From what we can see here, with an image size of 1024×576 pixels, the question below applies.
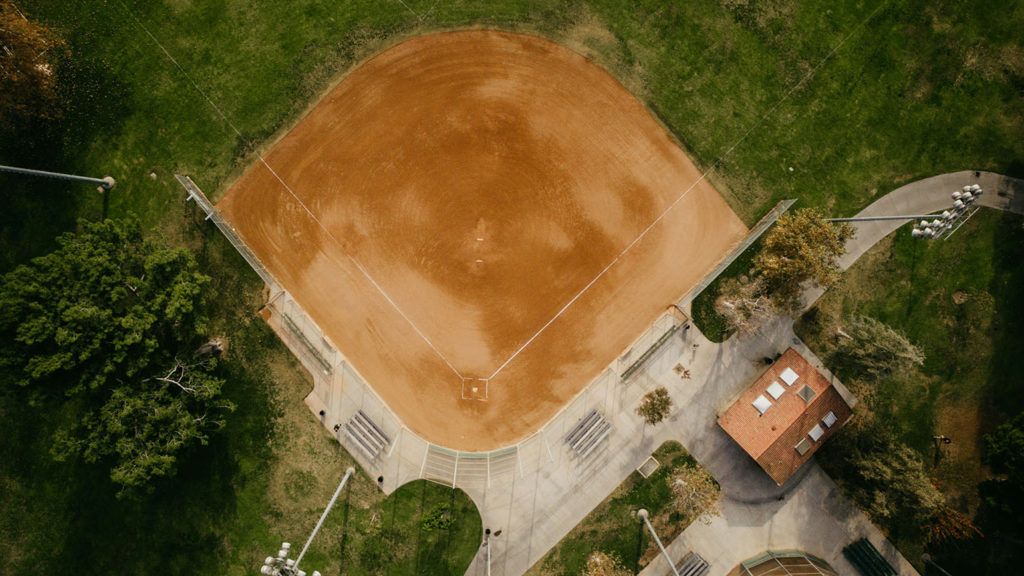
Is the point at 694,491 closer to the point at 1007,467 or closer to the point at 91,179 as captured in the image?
the point at 1007,467

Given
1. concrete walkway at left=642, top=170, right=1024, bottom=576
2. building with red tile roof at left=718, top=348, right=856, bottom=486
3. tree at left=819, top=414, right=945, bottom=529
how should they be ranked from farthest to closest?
concrete walkway at left=642, top=170, right=1024, bottom=576 < building with red tile roof at left=718, top=348, right=856, bottom=486 < tree at left=819, top=414, right=945, bottom=529

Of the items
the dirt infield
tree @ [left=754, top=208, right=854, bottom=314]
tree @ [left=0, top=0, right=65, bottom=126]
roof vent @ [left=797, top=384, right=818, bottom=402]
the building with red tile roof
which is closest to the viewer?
tree @ [left=0, top=0, right=65, bottom=126]

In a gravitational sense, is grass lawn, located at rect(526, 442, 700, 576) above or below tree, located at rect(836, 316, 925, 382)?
below

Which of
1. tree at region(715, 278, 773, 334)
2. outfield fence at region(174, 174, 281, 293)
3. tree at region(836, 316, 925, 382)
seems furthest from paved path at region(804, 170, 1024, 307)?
outfield fence at region(174, 174, 281, 293)

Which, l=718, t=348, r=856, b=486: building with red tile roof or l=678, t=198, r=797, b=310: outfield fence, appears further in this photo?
l=678, t=198, r=797, b=310: outfield fence

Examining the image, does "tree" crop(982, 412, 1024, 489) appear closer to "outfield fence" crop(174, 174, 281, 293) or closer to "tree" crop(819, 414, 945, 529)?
"tree" crop(819, 414, 945, 529)

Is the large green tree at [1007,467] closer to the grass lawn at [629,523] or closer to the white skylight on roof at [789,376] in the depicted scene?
the white skylight on roof at [789,376]

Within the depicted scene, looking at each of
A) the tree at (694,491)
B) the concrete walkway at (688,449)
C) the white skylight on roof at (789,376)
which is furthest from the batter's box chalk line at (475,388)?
the white skylight on roof at (789,376)
